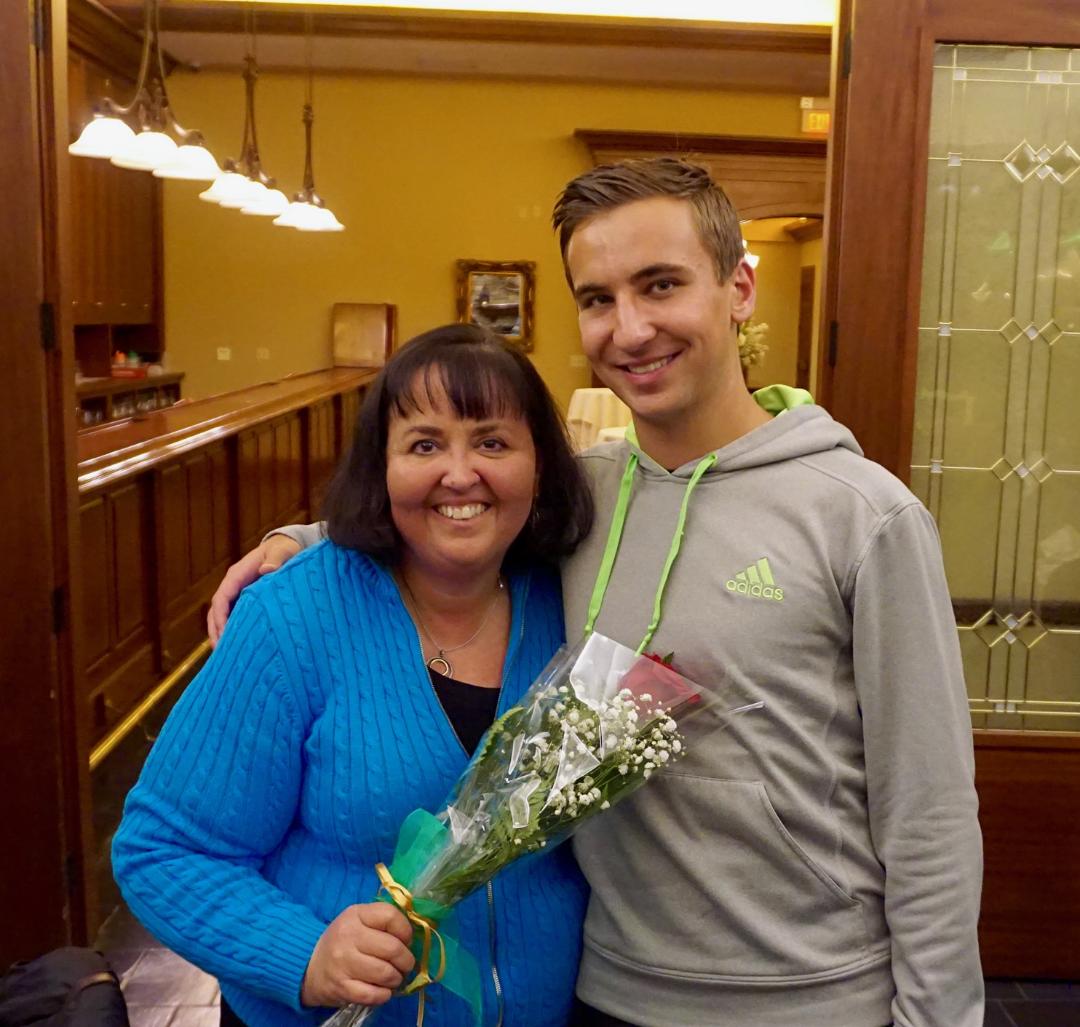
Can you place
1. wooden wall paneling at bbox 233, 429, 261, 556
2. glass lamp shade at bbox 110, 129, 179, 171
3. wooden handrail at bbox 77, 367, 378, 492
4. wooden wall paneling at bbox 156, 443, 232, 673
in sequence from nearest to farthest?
wooden handrail at bbox 77, 367, 378, 492, wooden wall paneling at bbox 156, 443, 232, 673, glass lamp shade at bbox 110, 129, 179, 171, wooden wall paneling at bbox 233, 429, 261, 556

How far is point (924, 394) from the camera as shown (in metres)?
2.63

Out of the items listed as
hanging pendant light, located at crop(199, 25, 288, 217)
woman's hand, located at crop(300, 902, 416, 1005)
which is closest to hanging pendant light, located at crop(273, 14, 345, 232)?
hanging pendant light, located at crop(199, 25, 288, 217)

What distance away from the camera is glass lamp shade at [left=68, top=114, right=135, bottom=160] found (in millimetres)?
5012

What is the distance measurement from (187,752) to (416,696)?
0.85 ft

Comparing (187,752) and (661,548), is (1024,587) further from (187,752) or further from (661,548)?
(187,752)

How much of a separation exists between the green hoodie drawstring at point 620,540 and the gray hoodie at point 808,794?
0.02 meters

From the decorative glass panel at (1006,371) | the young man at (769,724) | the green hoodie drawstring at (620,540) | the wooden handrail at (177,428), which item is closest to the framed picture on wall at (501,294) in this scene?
the wooden handrail at (177,428)

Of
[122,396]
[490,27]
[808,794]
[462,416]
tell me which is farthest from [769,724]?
[122,396]

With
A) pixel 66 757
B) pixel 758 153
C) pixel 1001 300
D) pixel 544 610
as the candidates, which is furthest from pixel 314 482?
pixel 544 610

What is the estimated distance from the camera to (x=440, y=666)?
4.55ft

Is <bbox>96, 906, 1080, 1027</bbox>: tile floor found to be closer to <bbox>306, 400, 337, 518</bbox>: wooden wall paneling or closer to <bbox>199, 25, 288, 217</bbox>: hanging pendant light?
<bbox>199, 25, 288, 217</bbox>: hanging pendant light

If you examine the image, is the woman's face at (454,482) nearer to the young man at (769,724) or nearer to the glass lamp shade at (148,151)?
the young man at (769,724)

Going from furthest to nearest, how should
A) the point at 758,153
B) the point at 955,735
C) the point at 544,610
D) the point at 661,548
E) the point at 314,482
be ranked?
1. the point at 758,153
2. the point at 314,482
3. the point at 544,610
4. the point at 661,548
5. the point at 955,735

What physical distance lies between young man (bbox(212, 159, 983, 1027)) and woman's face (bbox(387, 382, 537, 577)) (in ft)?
0.50
